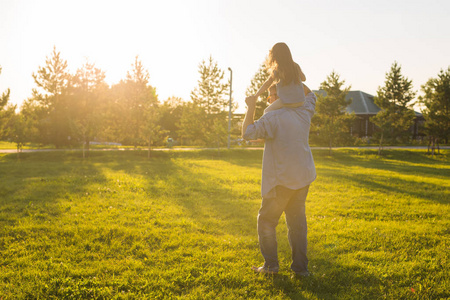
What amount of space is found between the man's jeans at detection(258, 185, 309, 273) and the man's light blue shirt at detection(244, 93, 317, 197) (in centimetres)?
13

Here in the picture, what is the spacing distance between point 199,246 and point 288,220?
1883 millimetres

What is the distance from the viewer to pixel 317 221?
6.70 m

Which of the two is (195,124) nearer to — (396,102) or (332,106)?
(332,106)

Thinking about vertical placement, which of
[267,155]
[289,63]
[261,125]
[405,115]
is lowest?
[267,155]

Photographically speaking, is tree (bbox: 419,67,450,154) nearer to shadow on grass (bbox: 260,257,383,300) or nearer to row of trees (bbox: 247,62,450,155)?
row of trees (bbox: 247,62,450,155)

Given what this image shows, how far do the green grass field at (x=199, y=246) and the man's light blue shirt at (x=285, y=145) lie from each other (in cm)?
133

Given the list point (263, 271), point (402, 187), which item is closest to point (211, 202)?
point (263, 271)

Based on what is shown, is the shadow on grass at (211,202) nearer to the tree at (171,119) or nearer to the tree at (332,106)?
the tree at (332,106)

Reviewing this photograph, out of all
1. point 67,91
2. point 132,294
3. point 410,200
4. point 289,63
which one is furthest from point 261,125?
point 67,91

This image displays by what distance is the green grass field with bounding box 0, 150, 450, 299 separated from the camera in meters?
3.62

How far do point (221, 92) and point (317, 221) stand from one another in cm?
4219

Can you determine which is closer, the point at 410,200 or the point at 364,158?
the point at 410,200

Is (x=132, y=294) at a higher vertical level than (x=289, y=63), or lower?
lower

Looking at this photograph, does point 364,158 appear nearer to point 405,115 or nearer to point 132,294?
point 405,115
